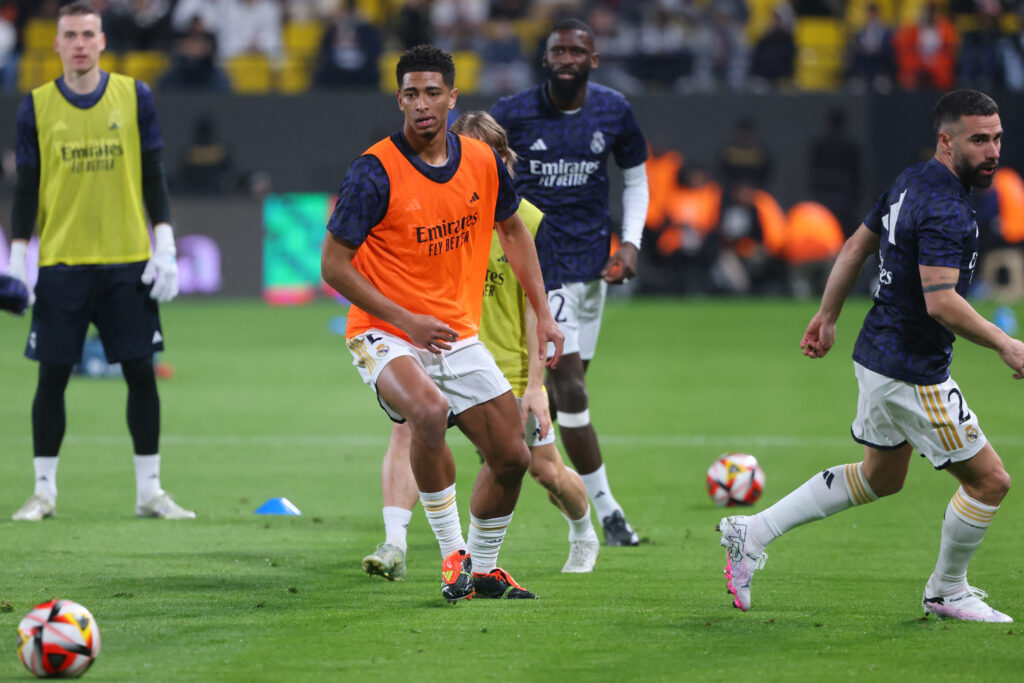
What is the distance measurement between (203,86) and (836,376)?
13.3 meters

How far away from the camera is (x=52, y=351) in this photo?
316 inches

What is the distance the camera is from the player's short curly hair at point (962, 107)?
564cm

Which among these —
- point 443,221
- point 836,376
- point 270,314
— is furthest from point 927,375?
point 270,314

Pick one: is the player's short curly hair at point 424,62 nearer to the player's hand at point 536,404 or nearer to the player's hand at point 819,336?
the player's hand at point 536,404

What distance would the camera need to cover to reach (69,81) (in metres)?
8.04

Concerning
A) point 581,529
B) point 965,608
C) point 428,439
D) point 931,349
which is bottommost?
point 581,529

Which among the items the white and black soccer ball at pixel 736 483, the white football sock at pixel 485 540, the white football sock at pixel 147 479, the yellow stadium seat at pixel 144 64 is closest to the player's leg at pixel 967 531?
the white football sock at pixel 485 540

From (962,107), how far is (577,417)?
8.86ft

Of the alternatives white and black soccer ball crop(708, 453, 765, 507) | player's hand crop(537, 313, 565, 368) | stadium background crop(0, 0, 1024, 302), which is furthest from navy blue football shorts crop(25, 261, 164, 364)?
stadium background crop(0, 0, 1024, 302)

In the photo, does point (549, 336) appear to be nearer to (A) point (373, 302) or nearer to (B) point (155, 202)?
(A) point (373, 302)

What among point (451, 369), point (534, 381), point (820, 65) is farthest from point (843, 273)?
point (820, 65)

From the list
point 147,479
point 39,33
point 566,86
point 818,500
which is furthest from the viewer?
point 39,33

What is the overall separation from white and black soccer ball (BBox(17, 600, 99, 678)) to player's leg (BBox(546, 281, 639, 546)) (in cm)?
321

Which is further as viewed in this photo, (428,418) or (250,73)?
(250,73)
